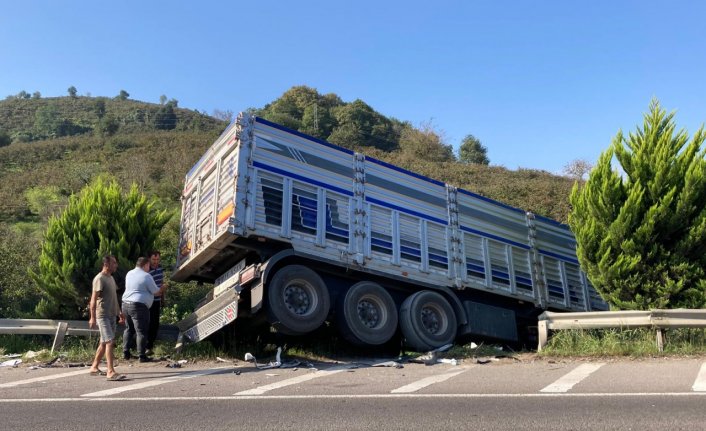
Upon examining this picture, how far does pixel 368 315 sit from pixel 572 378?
3.66 metres

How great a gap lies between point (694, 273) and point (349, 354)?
17.5 feet

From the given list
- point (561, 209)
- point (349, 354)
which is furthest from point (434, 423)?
point (561, 209)

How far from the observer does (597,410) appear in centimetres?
461

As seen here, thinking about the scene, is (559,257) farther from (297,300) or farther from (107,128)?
(107,128)

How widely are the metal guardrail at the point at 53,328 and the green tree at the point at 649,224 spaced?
6.78m

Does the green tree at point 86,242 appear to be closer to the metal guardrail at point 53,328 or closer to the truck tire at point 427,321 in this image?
the metal guardrail at point 53,328

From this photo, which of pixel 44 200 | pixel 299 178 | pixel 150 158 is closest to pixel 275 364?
pixel 299 178

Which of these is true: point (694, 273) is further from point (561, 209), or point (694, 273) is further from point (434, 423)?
point (561, 209)

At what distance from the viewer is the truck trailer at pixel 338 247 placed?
8430 millimetres

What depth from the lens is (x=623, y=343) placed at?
27.0 ft

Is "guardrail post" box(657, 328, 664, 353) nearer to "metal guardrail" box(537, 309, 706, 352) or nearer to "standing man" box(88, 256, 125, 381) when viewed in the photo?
"metal guardrail" box(537, 309, 706, 352)

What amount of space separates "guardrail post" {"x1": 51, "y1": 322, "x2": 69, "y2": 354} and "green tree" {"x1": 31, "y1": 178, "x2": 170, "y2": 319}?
2.94ft

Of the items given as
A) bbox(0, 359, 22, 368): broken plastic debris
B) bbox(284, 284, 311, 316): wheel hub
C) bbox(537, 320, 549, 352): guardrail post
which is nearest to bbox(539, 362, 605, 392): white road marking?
bbox(537, 320, 549, 352): guardrail post

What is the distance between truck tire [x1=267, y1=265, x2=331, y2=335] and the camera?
8.16 meters
